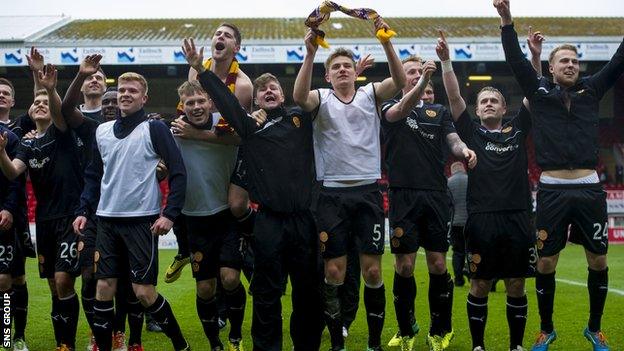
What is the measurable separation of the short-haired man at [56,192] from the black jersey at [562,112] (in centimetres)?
351

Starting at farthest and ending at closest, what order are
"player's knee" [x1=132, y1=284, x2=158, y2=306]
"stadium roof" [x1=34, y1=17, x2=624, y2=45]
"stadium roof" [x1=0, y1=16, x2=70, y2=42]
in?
"stadium roof" [x1=34, y1=17, x2=624, y2=45], "stadium roof" [x1=0, y1=16, x2=70, y2=42], "player's knee" [x1=132, y1=284, x2=158, y2=306]

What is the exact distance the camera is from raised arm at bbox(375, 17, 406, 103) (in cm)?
511

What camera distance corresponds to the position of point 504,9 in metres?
5.74

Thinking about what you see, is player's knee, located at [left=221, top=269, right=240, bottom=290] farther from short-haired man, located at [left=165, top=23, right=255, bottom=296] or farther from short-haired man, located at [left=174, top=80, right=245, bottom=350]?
short-haired man, located at [left=165, top=23, right=255, bottom=296]

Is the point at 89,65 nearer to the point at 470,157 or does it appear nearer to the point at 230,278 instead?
the point at 230,278

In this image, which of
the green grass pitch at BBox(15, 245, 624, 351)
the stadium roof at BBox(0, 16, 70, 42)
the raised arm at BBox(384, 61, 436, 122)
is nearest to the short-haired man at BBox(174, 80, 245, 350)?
the green grass pitch at BBox(15, 245, 624, 351)

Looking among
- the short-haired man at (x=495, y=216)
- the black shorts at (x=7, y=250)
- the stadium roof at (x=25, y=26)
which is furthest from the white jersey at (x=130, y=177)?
the stadium roof at (x=25, y=26)

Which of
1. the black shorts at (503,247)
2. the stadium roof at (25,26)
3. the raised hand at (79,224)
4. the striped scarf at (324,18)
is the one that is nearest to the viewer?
the striped scarf at (324,18)

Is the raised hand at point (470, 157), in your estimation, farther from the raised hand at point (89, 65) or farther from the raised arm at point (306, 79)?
the raised hand at point (89, 65)

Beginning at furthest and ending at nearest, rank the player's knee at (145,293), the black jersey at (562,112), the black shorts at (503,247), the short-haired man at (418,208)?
the short-haired man at (418,208), the black jersey at (562,112), the black shorts at (503,247), the player's knee at (145,293)

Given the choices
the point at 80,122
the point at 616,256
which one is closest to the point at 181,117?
the point at 80,122

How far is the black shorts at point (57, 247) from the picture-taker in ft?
18.9

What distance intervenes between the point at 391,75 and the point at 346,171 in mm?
761

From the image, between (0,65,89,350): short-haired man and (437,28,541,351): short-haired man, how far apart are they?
304 cm
